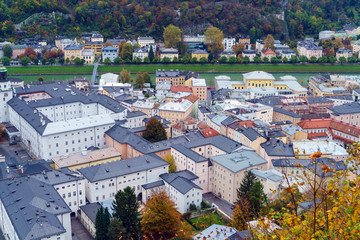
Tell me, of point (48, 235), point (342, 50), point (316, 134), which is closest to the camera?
point (48, 235)

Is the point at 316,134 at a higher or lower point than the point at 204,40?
lower

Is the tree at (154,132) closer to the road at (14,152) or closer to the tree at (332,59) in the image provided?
the road at (14,152)

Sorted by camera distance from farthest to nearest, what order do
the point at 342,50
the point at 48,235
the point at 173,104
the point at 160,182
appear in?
1. the point at 342,50
2. the point at 173,104
3. the point at 160,182
4. the point at 48,235

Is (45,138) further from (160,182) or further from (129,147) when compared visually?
(160,182)

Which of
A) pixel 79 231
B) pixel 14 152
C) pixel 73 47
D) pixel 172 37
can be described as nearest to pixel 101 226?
pixel 79 231

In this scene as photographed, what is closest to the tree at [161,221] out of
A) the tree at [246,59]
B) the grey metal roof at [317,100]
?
the grey metal roof at [317,100]

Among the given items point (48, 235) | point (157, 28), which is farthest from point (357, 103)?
point (157, 28)
